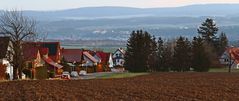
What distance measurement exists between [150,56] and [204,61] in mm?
10761

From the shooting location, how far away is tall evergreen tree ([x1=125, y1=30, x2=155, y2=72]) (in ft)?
279

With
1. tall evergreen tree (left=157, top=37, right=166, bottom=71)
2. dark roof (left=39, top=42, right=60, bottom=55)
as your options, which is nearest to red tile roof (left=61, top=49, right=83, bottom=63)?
dark roof (left=39, top=42, right=60, bottom=55)

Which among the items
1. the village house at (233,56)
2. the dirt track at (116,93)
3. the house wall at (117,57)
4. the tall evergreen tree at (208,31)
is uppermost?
the tall evergreen tree at (208,31)

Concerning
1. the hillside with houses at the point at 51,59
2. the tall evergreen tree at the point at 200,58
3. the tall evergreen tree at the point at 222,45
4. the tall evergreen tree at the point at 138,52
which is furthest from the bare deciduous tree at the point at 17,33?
the tall evergreen tree at the point at 222,45

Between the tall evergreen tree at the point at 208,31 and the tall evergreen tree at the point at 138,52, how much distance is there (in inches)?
804

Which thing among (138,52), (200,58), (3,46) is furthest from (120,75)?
(200,58)

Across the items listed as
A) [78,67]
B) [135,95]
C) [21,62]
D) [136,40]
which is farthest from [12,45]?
[78,67]

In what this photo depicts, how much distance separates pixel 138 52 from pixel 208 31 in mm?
24819

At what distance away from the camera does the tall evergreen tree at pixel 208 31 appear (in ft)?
345

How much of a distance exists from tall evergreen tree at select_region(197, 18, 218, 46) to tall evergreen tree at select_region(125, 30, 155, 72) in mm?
20414

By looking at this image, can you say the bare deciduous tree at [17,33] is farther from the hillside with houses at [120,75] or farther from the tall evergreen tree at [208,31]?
the tall evergreen tree at [208,31]

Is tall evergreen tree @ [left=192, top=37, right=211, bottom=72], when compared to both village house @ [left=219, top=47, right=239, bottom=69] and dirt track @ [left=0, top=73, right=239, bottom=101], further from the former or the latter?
dirt track @ [left=0, top=73, right=239, bottom=101]

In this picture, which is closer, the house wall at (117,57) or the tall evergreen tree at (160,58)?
the tall evergreen tree at (160,58)

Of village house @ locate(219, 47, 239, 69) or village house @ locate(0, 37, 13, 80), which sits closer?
village house @ locate(0, 37, 13, 80)
